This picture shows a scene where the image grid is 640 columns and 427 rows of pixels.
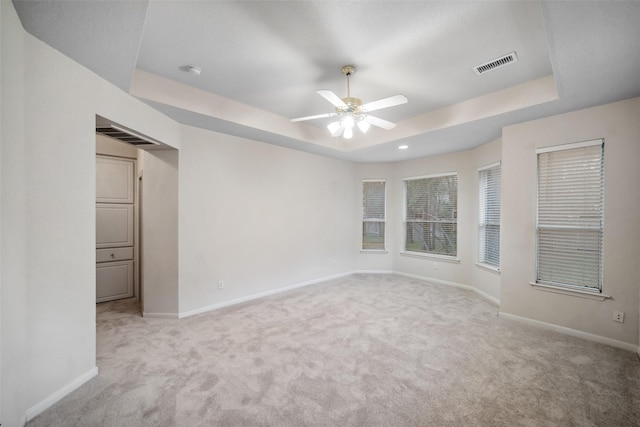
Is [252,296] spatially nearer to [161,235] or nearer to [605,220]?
[161,235]

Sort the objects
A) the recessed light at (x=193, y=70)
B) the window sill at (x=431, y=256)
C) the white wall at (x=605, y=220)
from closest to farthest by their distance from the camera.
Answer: the recessed light at (x=193, y=70) → the white wall at (x=605, y=220) → the window sill at (x=431, y=256)

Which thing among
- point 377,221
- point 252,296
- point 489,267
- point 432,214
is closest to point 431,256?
point 432,214

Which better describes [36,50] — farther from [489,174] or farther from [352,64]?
[489,174]

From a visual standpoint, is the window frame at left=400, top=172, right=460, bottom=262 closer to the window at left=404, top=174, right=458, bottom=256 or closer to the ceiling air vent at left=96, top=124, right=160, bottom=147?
the window at left=404, top=174, right=458, bottom=256

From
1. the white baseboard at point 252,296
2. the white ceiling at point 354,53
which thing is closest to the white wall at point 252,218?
the white baseboard at point 252,296

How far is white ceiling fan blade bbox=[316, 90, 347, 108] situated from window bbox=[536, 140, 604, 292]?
2.63m

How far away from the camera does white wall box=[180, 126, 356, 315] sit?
3.67m

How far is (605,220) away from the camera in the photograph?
9.48 ft

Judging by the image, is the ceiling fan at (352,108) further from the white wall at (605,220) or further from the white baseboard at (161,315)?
the white baseboard at (161,315)

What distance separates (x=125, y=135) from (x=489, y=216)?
5.20m

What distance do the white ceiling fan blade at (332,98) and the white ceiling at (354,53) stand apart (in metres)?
0.39

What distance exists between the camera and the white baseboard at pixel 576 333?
108 inches

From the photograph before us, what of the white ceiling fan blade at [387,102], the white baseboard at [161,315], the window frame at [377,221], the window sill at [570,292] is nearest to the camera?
the white ceiling fan blade at [387,102]

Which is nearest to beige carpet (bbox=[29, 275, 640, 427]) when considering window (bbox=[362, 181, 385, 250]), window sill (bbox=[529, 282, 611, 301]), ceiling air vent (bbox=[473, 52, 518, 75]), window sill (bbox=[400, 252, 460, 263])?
window sill (bbox=[529, 282, 611, 301])
